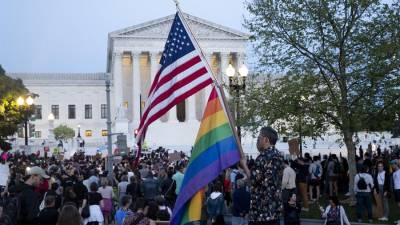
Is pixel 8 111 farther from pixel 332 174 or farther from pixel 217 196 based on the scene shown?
pixel 217 196

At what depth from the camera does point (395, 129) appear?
21172mm

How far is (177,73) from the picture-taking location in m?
8.55

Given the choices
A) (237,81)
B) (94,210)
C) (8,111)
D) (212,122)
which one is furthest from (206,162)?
(8,111)

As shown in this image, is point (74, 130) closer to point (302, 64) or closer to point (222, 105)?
point (302, 64)

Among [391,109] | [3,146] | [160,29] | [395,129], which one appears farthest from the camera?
[160,29]

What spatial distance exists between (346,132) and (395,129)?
8.20ft

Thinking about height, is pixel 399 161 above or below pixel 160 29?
below

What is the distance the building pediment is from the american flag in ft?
235

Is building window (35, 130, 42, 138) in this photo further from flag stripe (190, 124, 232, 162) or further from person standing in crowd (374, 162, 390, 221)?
flag stripe (190, 124, 232, 162)

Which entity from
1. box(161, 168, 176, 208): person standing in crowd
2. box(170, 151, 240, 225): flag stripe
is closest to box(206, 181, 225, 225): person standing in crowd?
box(161, 168, 176, 208): person standing in crowd

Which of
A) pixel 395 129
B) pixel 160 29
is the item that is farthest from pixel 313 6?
pixel 160 29

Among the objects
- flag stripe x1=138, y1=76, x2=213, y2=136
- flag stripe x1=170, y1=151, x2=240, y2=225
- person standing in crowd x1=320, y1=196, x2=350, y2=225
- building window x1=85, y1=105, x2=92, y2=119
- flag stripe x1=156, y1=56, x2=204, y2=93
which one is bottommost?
person standing in crowd x1=320, y1=196, x2=350, y2=225

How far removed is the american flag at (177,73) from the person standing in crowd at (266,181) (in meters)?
1.90

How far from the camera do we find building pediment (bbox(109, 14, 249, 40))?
80.4 meters
